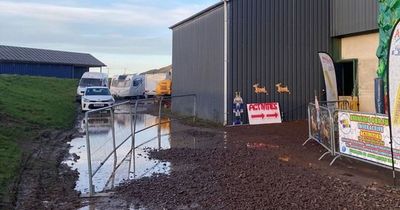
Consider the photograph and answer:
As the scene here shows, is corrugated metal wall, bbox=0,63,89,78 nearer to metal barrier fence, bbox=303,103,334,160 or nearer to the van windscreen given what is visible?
the van windscreen

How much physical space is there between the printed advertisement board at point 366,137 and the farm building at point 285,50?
1038 centimetres

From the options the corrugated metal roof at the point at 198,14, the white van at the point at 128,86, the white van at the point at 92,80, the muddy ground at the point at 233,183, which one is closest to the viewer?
the muddy ground at the point at 233,183

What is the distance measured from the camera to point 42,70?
215 feet

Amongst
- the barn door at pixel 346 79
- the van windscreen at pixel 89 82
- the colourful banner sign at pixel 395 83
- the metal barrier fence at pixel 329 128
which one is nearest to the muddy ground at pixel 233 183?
the metal barrier fence at pixel 329 128

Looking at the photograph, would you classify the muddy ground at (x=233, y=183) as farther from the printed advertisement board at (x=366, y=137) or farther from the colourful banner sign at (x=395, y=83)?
the colourful banner sign at (x=395, y=83)

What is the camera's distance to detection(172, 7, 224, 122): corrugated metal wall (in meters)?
21.4

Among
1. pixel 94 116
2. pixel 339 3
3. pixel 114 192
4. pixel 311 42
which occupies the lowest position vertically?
pixel 114 192

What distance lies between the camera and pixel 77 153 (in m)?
14.1

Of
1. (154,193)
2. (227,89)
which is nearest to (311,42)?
(227,89)

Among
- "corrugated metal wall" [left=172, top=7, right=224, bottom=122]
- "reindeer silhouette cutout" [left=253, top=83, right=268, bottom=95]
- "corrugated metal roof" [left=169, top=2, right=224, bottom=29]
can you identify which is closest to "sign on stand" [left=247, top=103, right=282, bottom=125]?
"reindeer silhouette cutout" [left=253, top=83, right=268, bottom=95]

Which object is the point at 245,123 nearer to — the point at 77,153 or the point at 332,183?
the point at 77,153

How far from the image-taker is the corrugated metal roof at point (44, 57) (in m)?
63.4

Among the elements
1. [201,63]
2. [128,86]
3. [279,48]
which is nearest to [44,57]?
[128,86]

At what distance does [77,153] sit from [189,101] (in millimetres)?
12099
